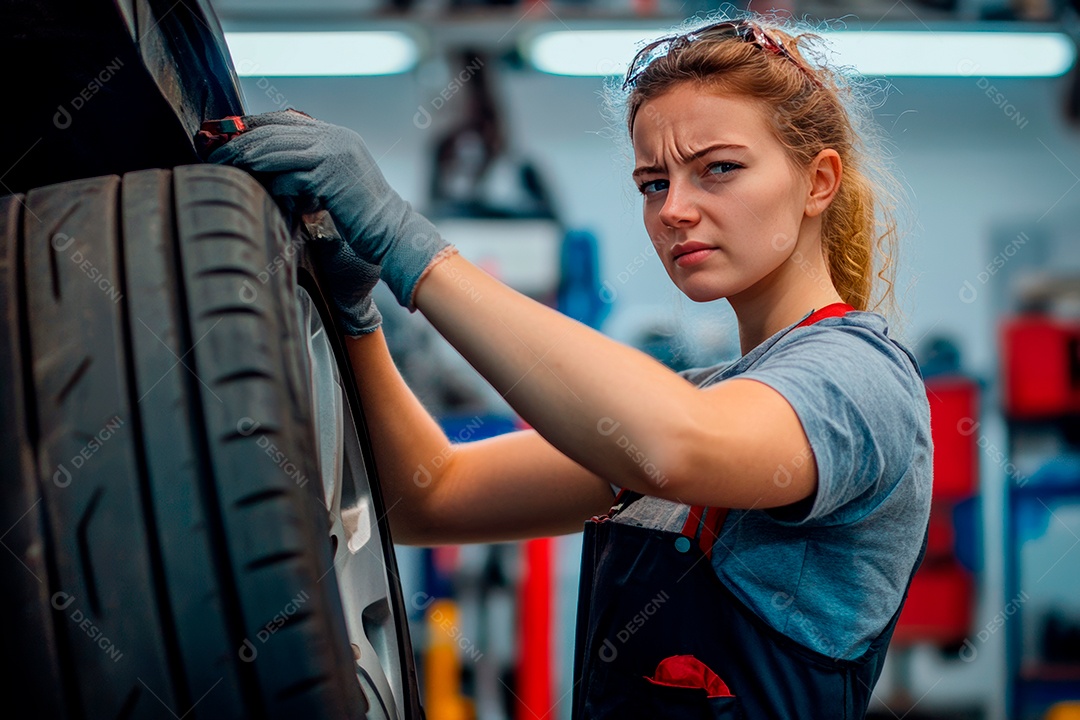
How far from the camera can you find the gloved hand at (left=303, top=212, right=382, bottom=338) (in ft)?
3.03

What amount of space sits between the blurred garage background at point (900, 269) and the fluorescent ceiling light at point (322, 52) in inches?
0.5

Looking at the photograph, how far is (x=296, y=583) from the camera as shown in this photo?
1.92ft

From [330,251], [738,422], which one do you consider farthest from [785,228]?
[330,251]

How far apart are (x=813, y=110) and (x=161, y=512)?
84 centimetres

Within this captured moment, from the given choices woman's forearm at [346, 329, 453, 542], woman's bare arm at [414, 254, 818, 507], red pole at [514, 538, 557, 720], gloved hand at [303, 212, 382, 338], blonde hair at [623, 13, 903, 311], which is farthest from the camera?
red pole at [514, 538, 557, 720]

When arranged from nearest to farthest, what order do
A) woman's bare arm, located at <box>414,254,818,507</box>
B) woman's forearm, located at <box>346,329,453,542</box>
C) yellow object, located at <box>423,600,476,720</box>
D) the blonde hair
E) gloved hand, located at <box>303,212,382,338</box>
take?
1. woman's bare arm, located at <box>414,254,818,507</box>
2. gloved hand, located at <box>303,212,382,338</box>
3. the blonde hair
4. woman's forearm, located at <box>346,329,453,542</box>
5. yellow object, located at <box>423,600,476,720</box>

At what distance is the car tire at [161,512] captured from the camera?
59 cm

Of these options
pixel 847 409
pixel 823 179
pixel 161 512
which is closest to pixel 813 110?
pixel 823 179

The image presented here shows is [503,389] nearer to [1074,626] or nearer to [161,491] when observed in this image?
[161,491]

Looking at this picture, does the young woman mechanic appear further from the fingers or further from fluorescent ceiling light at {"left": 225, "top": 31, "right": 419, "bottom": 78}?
fluorescent ceiling light at {"left": 225, "top": 31, "right": 419, "bottom": 78}

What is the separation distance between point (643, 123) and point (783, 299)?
0.26 m

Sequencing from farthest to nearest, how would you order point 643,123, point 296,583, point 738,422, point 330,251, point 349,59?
1. point 349,59
2. point 643,123
3. point 330,251
4. point 738,422
5. point 296,583

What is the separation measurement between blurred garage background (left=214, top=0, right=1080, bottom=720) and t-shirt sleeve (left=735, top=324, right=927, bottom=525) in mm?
2246

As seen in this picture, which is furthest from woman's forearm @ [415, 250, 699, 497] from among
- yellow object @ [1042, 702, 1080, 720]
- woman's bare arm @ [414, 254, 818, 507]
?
yellow object @ [1042, 702, 1080, 720]
